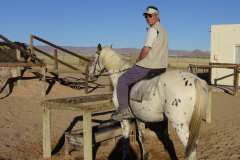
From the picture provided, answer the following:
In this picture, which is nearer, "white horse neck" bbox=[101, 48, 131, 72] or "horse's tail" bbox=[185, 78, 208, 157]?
"horse's tail" bbox=[185, 78, 208, 157]

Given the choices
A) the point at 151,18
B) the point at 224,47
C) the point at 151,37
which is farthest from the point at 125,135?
the point at 224,47

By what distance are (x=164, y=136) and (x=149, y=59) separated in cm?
318

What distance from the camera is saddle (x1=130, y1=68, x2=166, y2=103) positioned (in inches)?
226

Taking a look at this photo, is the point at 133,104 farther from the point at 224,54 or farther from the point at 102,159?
the point at 224,54

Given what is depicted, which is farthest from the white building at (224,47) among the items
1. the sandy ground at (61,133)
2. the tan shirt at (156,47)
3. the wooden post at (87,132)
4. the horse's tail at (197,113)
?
the horse's tail at (197,113)

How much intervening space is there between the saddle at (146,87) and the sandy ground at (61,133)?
1.77 m

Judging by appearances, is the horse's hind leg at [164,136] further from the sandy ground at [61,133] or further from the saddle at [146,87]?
the saddle at [146,87]

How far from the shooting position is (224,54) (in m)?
19.8

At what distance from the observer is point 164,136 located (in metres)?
8.60

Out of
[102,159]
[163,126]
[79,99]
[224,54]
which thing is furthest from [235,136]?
[224,54]

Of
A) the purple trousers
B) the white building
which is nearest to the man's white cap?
the purple trousers

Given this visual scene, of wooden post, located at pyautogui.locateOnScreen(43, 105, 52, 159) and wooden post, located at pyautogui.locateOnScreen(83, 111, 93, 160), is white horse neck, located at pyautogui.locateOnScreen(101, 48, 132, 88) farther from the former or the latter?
wooden post, located at pyautogui.locateOnScreen(43, 105, 52, 159)

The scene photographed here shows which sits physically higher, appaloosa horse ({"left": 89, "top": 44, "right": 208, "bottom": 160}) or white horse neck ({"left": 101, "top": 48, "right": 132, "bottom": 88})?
white horse neck ({"left": 101, "top": 48, "right": 132, "bottom": 88})

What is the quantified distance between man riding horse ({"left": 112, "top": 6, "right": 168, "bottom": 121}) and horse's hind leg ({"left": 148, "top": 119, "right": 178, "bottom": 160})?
1.60 metres
